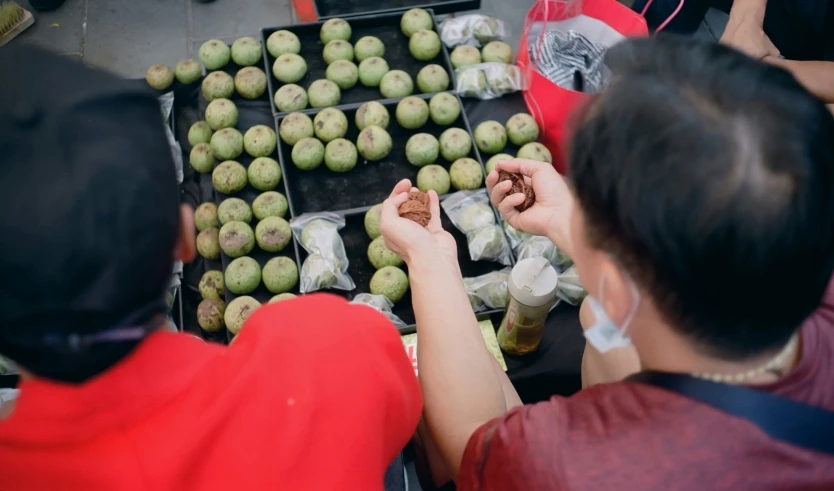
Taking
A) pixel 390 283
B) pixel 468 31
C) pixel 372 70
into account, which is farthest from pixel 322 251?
pixel 468 31

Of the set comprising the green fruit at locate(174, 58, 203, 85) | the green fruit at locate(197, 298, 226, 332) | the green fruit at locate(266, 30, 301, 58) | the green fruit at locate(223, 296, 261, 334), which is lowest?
the green fruit at locate(197, 298, 226, 332)

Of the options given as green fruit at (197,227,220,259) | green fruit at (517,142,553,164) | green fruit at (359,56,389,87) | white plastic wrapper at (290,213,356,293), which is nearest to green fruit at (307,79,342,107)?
green fruit at (359,56,389,87)

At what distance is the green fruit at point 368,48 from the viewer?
8.19ft

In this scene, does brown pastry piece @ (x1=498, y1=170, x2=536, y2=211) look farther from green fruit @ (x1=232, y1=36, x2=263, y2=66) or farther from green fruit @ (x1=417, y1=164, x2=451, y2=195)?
green fruit @ (x1=232, y1=36, x2=263, y2=66)

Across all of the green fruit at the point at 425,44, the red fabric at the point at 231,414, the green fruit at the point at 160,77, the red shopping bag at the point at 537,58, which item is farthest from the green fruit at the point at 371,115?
the red fabric at the point at 231,414

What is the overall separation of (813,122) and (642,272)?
0.26m

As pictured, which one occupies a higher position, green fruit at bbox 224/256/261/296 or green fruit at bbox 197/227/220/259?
green fruit at bbox 224/256/261/296

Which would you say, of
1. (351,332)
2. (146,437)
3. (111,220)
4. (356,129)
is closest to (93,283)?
(111,220)

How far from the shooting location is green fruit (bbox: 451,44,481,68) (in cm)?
247

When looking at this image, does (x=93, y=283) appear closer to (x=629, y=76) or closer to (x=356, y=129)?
(x=629, y=76)

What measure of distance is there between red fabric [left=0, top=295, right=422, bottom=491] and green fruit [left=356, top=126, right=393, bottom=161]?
4.22 feet

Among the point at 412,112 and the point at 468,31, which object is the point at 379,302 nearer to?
the point at 412,112

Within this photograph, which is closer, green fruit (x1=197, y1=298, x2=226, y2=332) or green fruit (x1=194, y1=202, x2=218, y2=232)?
green fruit (x1=197, y1=298, x2=226, y2=332)

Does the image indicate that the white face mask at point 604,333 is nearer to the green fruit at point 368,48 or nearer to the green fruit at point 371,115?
the green fruit at point 371,115
